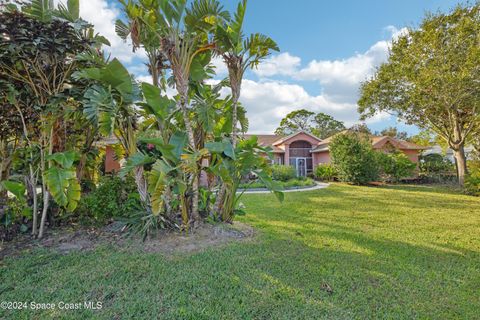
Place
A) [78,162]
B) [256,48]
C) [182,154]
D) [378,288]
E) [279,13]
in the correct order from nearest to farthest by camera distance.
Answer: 1. [378,288]
2. [182,154]
3. [256,48]
4. [78,162]
5. [279,13]

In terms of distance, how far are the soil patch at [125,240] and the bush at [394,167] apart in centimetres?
1623

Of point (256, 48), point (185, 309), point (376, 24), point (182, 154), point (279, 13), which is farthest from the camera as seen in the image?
point (376, 24)

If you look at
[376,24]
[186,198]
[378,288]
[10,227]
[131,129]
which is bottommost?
[378,288]

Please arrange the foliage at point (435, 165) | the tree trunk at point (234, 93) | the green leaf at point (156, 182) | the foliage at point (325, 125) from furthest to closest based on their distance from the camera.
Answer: the foliage at point (325, 125) < the foliage at point (435, 165) < the tree trunk at point (234, 93) < the green leaf at point (156, 182)

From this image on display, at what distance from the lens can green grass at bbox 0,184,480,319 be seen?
2.73 metres

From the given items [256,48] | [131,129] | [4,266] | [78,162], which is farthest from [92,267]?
[256,48]

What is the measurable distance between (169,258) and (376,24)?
37.8 feet

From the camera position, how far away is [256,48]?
5258mm

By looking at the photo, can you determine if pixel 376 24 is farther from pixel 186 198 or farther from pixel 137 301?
pixel 137 301

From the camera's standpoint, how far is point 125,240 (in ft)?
16.0

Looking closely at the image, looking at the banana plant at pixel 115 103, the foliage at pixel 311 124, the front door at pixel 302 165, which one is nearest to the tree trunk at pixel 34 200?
the banana plant at pixel 115 103

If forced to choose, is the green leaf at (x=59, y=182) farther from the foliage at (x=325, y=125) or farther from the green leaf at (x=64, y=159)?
the foliage at (x=325, y=125)

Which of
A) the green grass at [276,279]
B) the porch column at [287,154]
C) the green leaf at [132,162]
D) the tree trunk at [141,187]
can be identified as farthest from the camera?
the porch column at [287,154]

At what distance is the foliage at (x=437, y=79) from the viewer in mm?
11227
